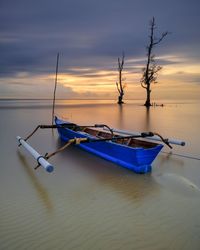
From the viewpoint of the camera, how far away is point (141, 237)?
9.13 feet

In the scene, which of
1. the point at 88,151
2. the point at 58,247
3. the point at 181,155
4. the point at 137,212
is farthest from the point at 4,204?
the point at 181,155

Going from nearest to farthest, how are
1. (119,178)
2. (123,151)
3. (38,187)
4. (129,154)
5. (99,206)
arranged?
(99,206)
(38,187)
(119,178)
(129,154)
(123,151)

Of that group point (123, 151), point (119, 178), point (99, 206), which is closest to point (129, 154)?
point (123, 151)

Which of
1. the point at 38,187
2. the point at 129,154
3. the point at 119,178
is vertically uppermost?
the point at 129,154

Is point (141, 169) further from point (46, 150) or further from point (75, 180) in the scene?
point (46, 150)

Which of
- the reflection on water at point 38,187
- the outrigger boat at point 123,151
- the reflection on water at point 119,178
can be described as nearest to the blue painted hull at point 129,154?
the outrigger boat at point 123,151

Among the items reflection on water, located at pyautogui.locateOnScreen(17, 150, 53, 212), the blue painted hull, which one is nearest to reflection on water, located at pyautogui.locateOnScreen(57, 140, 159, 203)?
the blue painted hull

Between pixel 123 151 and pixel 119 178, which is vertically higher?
pixel 123 151

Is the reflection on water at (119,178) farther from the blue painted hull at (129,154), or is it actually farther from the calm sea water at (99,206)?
the blue painted hull at (129,154)

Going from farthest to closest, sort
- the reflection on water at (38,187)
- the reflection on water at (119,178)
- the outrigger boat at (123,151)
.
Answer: the outrigger boat at (123,151), the reflection on water at (119,178), the reflection on water at (38,187)

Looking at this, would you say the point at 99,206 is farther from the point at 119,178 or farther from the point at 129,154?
the point at 129,154

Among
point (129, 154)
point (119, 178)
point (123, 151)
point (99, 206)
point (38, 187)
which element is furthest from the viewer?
point (123, 151)

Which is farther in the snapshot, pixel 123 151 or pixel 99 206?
pixel 123 151

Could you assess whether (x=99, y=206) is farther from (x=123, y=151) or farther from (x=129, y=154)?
(x=123, y=151)
